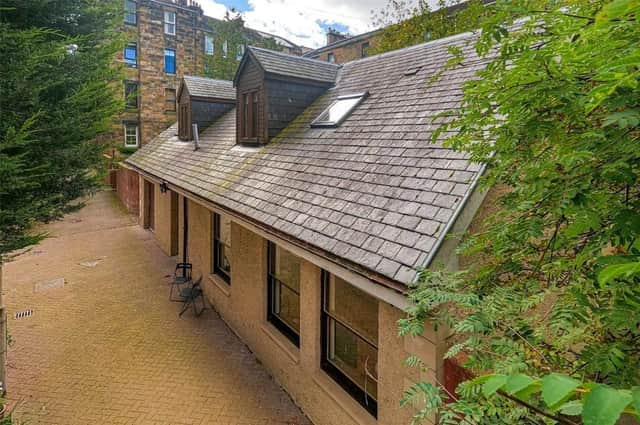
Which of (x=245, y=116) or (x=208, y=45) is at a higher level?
(x=208, y=45)

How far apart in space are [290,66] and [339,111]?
287 cm

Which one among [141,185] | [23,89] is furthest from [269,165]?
[141,185]

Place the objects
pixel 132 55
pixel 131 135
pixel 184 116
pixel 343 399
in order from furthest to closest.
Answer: pixel 131 135, pixel 132 55, pixel 184 116, pixel 343 399

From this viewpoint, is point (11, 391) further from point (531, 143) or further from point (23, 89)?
point (531, 143)

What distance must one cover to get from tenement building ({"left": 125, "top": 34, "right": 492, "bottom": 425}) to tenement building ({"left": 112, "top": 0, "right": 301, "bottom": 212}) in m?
24.5

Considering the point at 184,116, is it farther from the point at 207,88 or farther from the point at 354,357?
the point at 354,357

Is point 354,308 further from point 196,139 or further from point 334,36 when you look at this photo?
point 334,36

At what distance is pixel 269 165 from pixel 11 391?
6066 mm

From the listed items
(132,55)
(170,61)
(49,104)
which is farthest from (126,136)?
(49,104)

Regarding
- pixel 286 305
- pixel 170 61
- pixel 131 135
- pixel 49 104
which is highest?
pixel 170 61

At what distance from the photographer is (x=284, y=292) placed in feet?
23.9

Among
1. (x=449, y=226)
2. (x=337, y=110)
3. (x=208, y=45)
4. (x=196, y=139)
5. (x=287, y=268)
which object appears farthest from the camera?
Result: (x=208, y=45)

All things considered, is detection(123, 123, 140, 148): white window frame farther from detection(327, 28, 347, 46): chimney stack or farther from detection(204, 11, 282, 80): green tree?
detection(327, 28, 347, 46): chimney stack

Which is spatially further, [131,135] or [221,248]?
[131,135]
